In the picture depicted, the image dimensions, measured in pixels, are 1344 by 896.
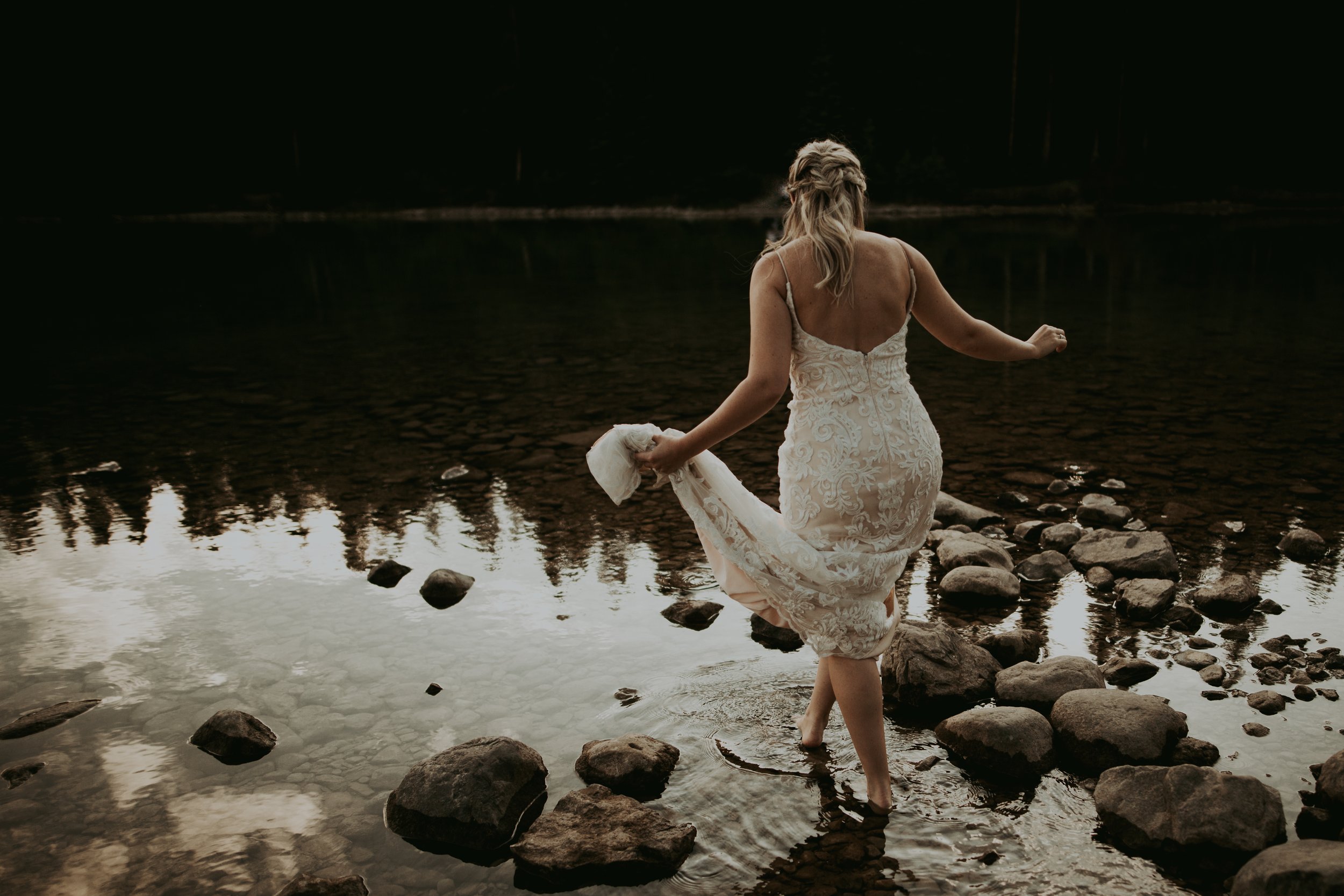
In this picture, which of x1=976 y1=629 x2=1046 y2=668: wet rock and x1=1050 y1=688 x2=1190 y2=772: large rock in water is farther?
x1=976 y1=629 x2=1046 y2=668: wet rock

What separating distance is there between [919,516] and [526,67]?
61169 millimetres

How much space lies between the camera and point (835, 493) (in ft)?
Result: 11.2

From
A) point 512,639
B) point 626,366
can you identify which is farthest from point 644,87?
point 512,639

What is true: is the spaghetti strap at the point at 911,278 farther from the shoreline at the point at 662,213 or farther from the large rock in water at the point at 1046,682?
the shoreline at the point at 662,213

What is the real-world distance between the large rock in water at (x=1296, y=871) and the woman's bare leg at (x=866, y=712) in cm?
119

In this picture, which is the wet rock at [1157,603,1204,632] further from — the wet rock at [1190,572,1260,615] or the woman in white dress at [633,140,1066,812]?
the woman in white dress at [633,140,1066,812]

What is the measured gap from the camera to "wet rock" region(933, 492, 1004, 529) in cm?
657

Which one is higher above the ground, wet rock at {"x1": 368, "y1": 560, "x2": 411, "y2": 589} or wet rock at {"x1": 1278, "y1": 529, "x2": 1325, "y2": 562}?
wet rock at {"x1": 1278, "y1": 529, "x2": 1325, "y2": 562}

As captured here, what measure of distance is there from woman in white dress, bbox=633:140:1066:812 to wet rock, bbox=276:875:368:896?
1.78m

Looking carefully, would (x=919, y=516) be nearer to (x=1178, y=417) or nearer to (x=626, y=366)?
(x=1178, y=417)

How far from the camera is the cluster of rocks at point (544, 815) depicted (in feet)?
11.1

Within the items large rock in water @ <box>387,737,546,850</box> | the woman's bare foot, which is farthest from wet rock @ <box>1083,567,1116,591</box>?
large rock in water @ <box>387,737,546,850</box>

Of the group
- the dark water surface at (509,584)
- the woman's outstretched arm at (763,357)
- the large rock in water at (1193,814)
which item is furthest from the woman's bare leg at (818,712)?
the woman's outstretched arm at (763,357)

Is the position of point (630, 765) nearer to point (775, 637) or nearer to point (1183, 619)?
point (775, 637)
